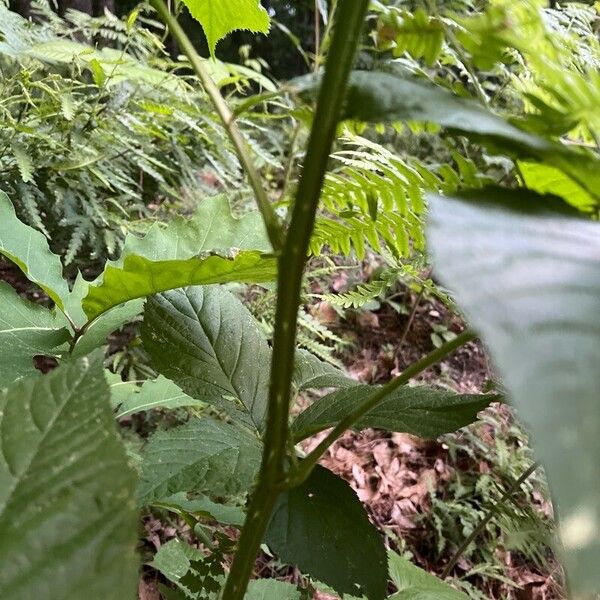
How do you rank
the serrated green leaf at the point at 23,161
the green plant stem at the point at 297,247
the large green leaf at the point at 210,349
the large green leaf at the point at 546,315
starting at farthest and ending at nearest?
the serrated green leaf at the point at 23,161 → the large green leaf at the point at 210,349 → the green plant stem at the point at 297,247 → the large green leaf at the point at 546,315

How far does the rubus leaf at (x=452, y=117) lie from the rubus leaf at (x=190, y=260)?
0.54ft

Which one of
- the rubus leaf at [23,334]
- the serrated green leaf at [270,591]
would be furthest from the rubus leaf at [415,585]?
the rubus leaf at [23,334]

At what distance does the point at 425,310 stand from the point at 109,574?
82.6 inches

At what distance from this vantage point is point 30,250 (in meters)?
0.88

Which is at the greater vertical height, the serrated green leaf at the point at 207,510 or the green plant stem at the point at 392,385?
the green plant stem at the point at 392,385

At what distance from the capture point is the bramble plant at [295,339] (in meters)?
0.20

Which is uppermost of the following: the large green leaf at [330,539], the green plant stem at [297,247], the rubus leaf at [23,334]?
the green plant stem at [297,247]

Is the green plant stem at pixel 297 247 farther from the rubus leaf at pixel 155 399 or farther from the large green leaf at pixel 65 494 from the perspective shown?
the rubus leaf at pixel 155 399

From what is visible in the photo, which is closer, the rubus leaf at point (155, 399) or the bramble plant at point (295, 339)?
the bramble plant at point (295, 339)

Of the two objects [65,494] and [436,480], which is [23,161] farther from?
[436,480]

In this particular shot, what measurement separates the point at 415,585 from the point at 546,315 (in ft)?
2.65

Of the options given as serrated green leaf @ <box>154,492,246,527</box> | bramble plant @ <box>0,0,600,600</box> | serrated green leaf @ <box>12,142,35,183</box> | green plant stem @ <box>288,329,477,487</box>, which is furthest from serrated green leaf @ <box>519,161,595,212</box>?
serrated green leaf @ <box>12,142,35,183</box>

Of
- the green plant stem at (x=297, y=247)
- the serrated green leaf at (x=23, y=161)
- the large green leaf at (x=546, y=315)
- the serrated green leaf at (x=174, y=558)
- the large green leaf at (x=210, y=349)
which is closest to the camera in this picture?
the large green leaf at (x=546, y=315)

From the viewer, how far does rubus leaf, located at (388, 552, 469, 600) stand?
0.78 metres
